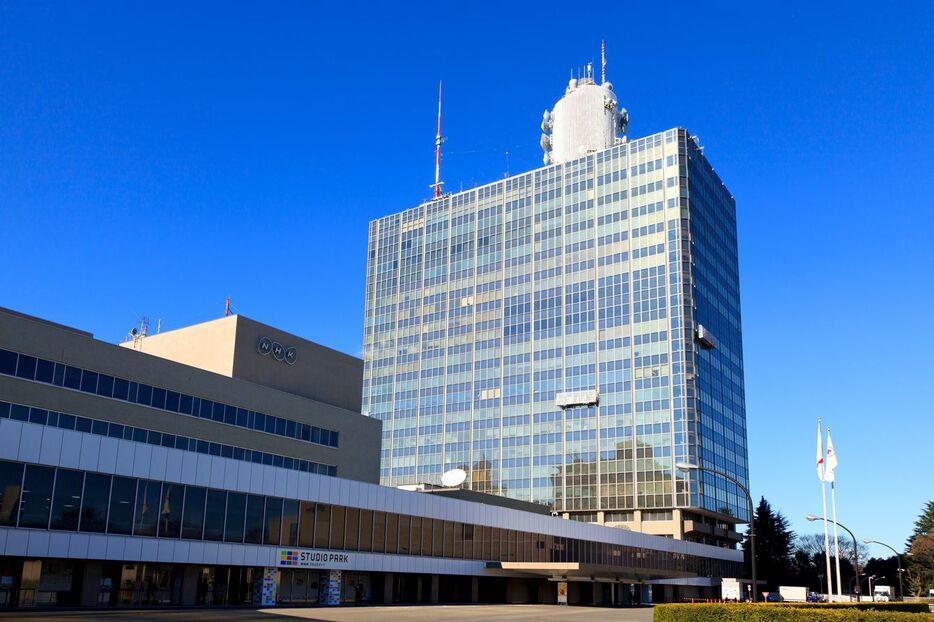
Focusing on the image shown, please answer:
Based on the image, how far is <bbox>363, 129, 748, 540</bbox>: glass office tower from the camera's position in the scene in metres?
115

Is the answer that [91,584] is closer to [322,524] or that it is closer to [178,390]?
[322,524]

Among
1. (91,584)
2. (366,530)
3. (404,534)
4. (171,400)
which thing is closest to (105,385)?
(171,400)

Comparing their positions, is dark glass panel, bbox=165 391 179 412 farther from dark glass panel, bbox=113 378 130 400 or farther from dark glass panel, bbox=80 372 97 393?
Result: dark glass panel, bbox=80 372 97 393

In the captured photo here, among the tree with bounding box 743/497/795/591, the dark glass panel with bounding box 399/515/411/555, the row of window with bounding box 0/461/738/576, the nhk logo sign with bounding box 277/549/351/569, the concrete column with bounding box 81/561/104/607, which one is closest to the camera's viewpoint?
the row of window with bounding box 0/461/738/576

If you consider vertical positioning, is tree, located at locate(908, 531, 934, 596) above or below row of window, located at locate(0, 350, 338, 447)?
below

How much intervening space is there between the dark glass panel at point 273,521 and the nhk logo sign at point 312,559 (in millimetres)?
974

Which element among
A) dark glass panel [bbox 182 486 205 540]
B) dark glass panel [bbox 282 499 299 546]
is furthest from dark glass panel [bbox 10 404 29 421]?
dark glass panel [bbox 282 499 299 546]

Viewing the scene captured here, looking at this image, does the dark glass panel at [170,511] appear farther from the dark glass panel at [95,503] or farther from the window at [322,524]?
the window at [322,524]

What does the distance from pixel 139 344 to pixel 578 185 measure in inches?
3001

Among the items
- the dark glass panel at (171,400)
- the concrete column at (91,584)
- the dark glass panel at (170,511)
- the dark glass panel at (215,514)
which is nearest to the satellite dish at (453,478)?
the dark glass panel at (171,400)

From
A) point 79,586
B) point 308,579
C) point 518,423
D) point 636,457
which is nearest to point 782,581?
point 636,457

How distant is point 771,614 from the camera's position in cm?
3155

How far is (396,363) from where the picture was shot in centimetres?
14138

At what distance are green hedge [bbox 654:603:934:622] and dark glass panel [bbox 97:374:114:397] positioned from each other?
34.5 m
